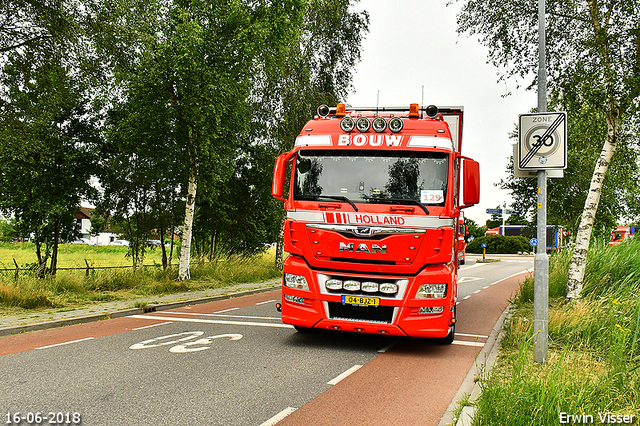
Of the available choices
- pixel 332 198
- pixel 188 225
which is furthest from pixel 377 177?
pixel 188 225

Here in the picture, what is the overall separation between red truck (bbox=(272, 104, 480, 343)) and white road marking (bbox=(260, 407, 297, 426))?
2.55 meters

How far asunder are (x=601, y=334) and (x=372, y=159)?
4.07 m

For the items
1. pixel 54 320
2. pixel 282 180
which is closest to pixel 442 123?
pixel 282 180

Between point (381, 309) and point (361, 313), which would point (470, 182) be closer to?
point (381, 309)

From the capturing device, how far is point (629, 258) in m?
10.6

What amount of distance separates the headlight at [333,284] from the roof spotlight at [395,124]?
8.33 ft

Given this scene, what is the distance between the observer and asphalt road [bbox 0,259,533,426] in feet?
15.0

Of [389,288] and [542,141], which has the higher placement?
[542,141]

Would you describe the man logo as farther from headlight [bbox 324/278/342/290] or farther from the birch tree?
the birch tree

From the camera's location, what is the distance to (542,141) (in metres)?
6.10

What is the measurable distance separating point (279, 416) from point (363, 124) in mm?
4709

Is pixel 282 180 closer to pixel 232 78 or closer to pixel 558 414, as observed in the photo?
pixel 558 414

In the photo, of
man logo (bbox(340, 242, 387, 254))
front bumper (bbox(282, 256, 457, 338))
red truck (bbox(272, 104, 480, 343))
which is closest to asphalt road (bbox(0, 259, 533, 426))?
front bumper (bbox(282, 256, 457, 338))

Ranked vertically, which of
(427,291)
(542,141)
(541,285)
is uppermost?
(542,141)
